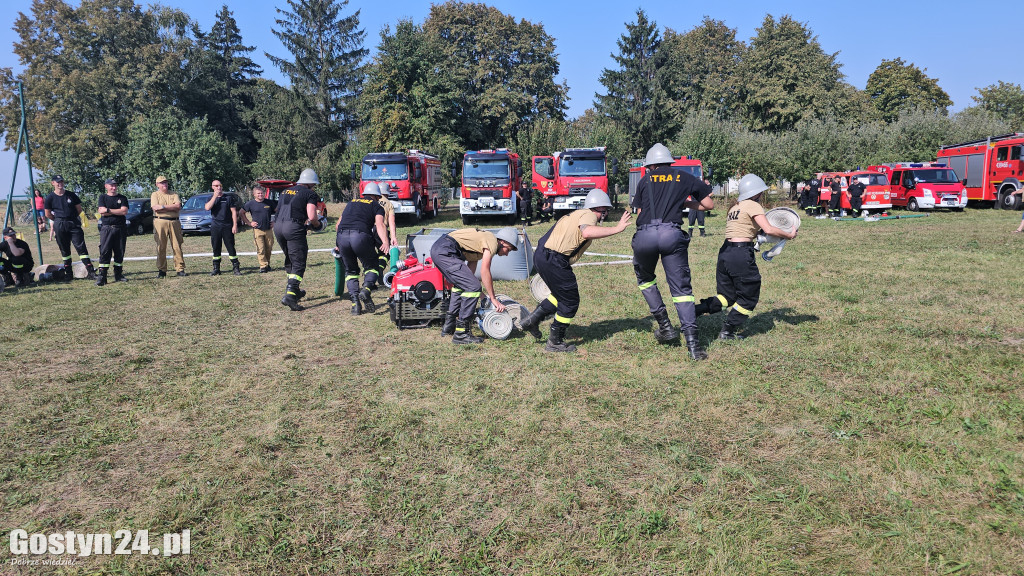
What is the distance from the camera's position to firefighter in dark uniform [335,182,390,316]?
26.3ft

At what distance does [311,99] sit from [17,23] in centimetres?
2080

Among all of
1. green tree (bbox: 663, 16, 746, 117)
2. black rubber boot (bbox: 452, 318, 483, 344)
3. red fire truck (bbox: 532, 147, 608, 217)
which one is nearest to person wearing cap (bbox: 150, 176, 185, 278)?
black rubber boot (bbox: 452, 318, 483, 344)

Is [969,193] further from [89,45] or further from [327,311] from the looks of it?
[89,45]

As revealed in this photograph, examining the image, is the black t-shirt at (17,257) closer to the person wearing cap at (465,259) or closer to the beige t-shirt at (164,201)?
the beige t-shirt at (164,201)

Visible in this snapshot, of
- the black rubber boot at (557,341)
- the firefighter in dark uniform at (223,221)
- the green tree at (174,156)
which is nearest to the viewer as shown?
the black rubber boot at (557,341)

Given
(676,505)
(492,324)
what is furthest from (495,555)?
(492,324)

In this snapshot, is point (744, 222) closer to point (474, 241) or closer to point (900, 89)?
point (474, 241)

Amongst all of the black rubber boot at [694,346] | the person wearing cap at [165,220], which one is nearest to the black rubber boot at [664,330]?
the black rubber boot at [694,346]

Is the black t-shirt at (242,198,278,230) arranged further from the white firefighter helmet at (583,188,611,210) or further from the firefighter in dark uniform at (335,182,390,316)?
the white firefighter helmet at (583,188,611,210)

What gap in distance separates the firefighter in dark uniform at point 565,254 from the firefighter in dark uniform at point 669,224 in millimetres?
262

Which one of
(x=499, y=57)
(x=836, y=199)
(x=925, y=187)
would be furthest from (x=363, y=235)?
(x=499, y=57)

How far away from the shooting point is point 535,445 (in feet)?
13.3

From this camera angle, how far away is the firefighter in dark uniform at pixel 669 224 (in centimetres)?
564

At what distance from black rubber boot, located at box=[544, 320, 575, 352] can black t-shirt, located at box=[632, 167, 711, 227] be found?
1371 millimetres
